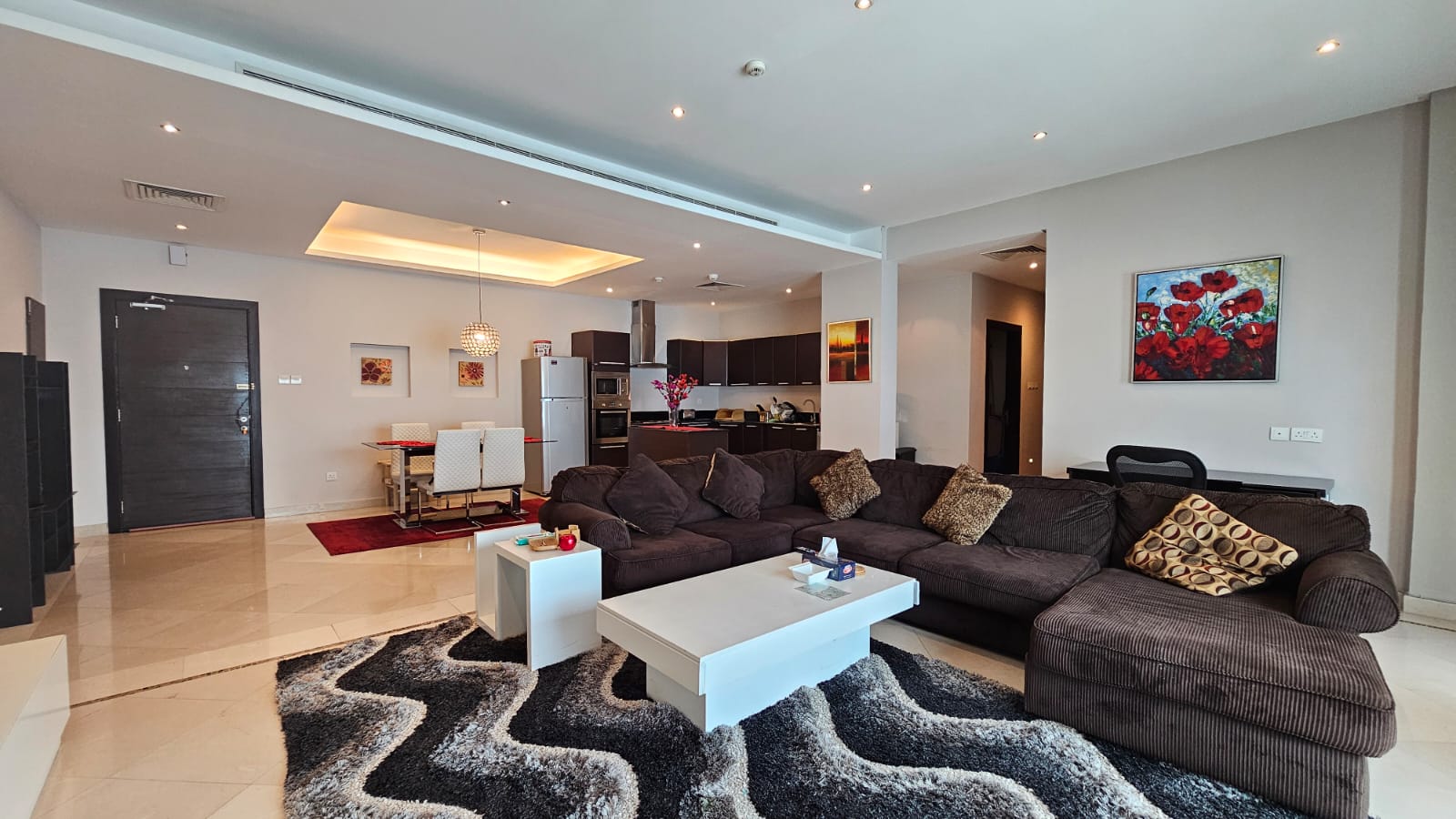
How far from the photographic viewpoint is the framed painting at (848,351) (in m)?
6.21

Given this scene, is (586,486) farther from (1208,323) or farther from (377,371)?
(377,371)

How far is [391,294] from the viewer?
676cm

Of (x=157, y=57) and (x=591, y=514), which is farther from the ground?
(x=157, y=57)

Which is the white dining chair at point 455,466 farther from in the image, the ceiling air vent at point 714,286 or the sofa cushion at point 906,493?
the sofa cushion at point 906,493

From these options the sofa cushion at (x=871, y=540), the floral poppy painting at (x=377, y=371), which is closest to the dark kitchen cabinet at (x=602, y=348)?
the floral poppy painting at (x=377, y=371)

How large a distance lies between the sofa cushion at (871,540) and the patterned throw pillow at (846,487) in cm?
13

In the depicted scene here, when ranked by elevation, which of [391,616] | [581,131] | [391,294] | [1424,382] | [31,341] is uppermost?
[581,131]

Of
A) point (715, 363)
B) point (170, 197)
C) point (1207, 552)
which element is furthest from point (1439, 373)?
point (170, 197)

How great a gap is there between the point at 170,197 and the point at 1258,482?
719 centimetres

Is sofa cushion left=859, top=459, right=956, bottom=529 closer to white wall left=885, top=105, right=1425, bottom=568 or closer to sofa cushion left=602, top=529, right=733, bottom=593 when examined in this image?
sofa cushion left=602, top=529, right=733, bottom=593

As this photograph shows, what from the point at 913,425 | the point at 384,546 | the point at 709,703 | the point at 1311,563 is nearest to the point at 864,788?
the point at 709,703

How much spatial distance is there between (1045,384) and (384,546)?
5.50 m

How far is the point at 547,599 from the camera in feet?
8.98

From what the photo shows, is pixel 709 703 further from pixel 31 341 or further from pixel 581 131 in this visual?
pixel 31 341
